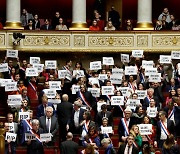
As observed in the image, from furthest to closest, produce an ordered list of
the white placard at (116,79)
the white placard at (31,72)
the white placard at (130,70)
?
1. the white placard at (130,70)
2. the white placard at (116,79)
3. the white placard at (31,72)

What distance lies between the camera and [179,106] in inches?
1718

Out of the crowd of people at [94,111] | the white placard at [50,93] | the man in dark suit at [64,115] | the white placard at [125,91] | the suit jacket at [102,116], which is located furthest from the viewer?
the white placard at [125,91]

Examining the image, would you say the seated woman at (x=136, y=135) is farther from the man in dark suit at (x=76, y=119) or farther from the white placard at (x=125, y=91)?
the white placard at (x=125, y=91)

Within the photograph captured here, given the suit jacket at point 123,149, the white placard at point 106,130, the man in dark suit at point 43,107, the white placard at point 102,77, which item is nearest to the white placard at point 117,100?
the man in dark suit at point 43,107

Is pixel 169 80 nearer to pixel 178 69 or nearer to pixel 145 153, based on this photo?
pixel 178 69

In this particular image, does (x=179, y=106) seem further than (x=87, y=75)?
No

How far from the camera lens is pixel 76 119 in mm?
43219

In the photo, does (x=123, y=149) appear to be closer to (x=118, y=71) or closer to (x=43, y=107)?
(x=43, y=107)

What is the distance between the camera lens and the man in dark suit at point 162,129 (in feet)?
138

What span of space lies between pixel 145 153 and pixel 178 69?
41.2 feet

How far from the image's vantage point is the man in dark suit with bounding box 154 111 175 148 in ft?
138

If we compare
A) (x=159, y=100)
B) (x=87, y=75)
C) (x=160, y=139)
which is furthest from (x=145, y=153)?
(x=87, y=75)

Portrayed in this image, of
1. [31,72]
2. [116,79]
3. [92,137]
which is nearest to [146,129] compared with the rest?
[92,137]

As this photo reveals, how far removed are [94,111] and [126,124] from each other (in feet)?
10.9
